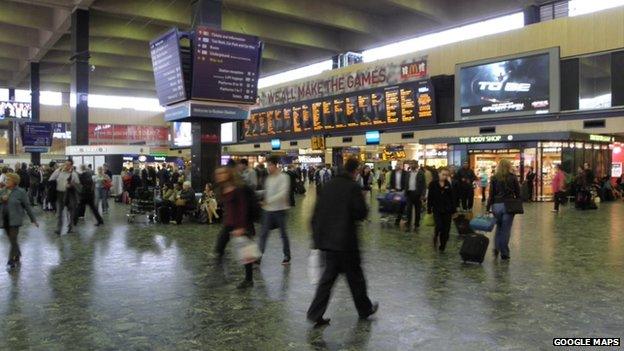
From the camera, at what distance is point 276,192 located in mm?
7508

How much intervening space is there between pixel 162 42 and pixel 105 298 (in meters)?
8.68

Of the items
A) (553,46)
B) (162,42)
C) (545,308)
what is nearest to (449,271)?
(545,308)

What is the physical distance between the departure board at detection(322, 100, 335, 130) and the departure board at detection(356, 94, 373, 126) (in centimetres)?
216

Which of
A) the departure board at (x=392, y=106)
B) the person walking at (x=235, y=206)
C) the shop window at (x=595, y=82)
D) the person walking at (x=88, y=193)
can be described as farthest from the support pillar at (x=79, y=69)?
the shop window at (x=595, y=82)

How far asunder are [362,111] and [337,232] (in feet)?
72.2

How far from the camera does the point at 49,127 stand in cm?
2830

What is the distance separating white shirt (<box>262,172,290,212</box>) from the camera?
296 inches

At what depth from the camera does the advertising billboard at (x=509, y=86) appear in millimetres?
19578

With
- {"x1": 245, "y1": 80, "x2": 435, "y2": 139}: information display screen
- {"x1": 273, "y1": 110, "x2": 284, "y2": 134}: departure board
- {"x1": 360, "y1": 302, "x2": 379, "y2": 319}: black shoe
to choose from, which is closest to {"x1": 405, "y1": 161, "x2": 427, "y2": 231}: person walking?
{"x1": 360, "y1": 302, "x2": 379, "y2": 319}: black shoe

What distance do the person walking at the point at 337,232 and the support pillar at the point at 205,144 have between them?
1026 cm

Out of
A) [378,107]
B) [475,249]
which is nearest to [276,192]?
[475,249]

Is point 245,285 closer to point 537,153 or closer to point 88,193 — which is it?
point 88,193

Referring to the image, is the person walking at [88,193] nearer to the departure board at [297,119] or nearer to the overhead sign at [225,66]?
the overhead sign at [225,66]

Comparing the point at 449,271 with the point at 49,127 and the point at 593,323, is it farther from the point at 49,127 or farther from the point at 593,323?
the point at 49,127
